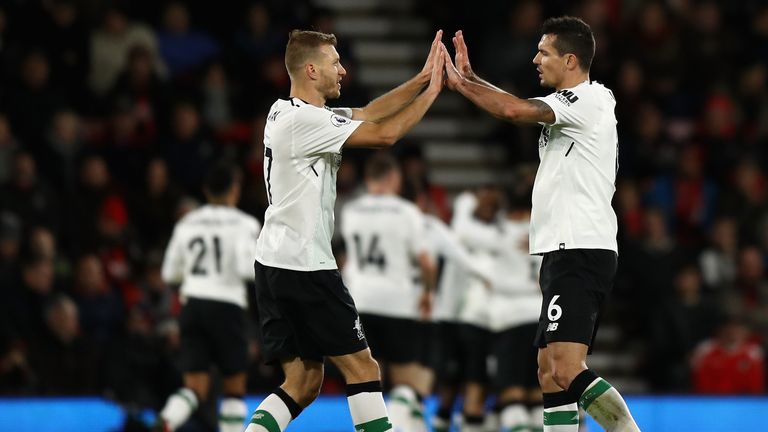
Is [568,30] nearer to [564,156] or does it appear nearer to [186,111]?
[564,156]

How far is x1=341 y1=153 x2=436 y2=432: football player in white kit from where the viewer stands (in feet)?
32.8

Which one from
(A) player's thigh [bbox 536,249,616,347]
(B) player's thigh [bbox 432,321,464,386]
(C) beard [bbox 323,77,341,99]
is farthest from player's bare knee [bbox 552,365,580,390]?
(B) player's thigh [bbox 432,321,464,386]

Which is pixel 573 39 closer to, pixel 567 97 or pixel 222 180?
pixel 567 97

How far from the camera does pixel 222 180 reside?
9.43 meters

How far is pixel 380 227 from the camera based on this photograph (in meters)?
9.99

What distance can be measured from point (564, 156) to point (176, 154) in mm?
7134

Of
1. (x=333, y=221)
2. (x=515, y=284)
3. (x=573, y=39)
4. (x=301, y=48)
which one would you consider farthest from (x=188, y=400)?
(x=573, y=39)

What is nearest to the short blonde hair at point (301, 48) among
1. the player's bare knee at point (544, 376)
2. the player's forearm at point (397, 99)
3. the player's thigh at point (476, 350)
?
the player's forearm at point (397, 99)

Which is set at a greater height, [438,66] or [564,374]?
[438,66]

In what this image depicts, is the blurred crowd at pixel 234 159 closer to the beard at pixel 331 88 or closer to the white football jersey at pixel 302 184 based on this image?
the beard at pixel 331 88

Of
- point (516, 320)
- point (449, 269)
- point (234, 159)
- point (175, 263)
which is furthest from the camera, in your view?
point (234, 159)

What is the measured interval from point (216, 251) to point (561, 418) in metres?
3.43

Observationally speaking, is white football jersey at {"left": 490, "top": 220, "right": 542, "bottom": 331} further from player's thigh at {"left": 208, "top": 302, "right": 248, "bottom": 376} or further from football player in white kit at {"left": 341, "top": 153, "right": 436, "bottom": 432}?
player's thigh at {"left": 208, "top": 302, "right": 248, "bottom": 376}

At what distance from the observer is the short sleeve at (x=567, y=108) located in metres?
6.66
